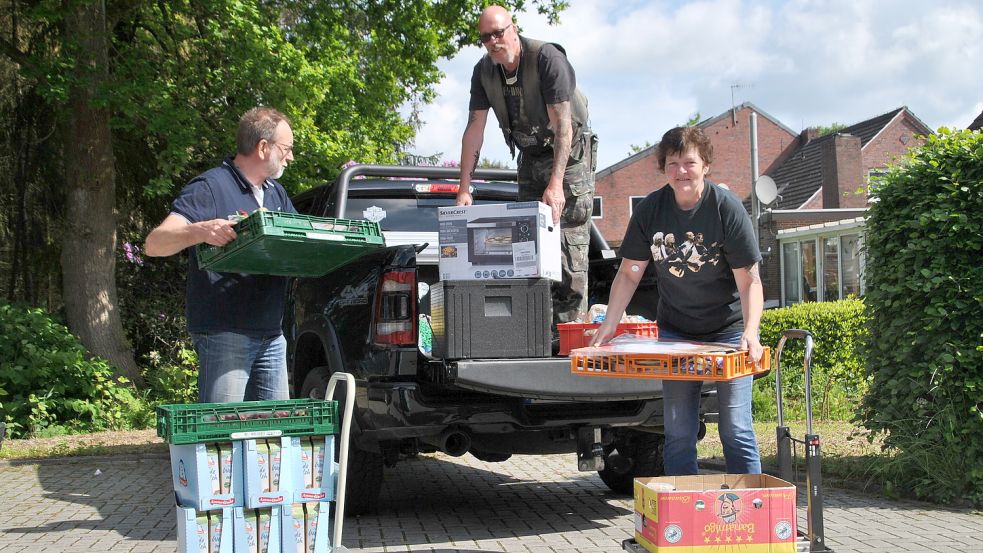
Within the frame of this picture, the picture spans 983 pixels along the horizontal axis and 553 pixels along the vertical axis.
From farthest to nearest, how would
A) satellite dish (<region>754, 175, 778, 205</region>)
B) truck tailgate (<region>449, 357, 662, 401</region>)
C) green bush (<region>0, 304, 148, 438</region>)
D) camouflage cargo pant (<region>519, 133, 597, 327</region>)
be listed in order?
satellite dish (<region>754, 175, 778, 205</region>), green bush (<region>0, 304, 148, 438</region>), camouflage cargo pant (<region>519, 133, 597, 327</region>), truck tailgate (<region>449, 357, 662, 401</region>)

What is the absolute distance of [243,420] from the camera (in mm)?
3635

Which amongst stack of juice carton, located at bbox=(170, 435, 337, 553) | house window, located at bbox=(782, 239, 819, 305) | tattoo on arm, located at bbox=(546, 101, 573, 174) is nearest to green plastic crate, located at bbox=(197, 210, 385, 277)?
stack of juice carton, located at bbox=(170, 435, 337, 553)

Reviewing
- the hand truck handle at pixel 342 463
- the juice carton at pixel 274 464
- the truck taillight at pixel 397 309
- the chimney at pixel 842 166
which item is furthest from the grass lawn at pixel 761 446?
the chimney at pixel 842 166

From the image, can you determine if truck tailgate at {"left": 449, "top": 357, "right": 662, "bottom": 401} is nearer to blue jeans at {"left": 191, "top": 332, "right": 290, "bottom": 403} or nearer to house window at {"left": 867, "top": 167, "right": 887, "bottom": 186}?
blue jeans at {"left": 191, "top": 332, "right": 290, "bottom": 403}

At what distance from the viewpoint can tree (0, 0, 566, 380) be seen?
10609mm

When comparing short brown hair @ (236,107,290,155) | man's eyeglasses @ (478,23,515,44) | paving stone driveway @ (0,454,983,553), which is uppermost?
man's eyeglasses @ (478,23,515,44)

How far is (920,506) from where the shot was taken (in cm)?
601

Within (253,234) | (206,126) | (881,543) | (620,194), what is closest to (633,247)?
(253,234)

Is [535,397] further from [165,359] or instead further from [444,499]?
[165,359]

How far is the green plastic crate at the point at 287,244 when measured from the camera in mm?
3553

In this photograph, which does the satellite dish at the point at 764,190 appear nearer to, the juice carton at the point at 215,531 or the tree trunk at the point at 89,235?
the tree trunk at the point at 89,235

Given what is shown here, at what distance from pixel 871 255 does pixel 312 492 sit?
14.3ft

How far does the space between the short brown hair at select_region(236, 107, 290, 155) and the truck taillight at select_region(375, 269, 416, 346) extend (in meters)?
1.06

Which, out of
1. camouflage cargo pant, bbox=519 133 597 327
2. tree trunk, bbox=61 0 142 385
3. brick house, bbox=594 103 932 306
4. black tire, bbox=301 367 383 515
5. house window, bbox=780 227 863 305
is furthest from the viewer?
brick house, bbox=594 103 932 306
